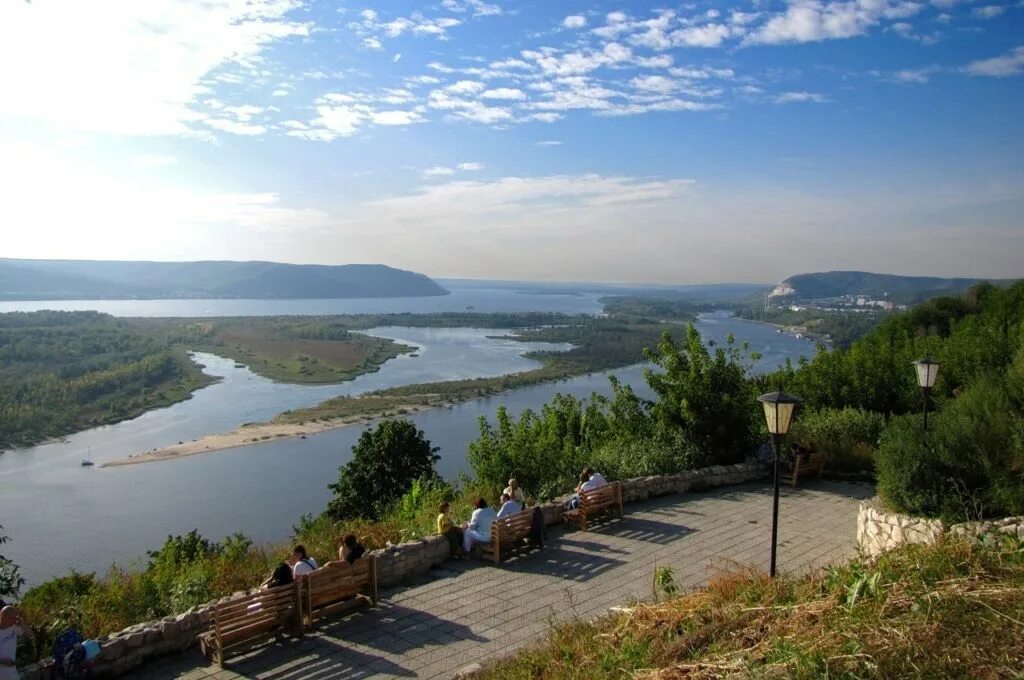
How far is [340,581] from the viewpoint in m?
6.57

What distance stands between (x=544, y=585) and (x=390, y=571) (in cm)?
164

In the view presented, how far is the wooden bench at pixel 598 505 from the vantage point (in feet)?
29.8

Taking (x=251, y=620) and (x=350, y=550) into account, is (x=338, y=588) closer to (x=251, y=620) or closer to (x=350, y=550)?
(x=350, y=550)

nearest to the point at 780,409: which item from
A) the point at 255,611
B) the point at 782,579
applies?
the point at 782,579

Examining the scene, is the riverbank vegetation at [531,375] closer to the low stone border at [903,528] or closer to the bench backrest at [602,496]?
the bench backrest at [602,496]

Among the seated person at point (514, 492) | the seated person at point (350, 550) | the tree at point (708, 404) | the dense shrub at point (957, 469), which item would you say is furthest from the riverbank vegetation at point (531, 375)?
the seated person at point (350, 550)

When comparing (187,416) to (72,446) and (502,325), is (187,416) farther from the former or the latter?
(502,325)

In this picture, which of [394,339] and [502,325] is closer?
[394,339]

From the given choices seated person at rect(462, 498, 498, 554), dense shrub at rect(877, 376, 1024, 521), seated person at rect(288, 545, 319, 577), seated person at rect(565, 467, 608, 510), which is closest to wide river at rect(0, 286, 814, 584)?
seated person at rect(565, 467, 608, 510)

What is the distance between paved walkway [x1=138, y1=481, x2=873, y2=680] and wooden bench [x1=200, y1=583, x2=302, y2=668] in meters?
0.14

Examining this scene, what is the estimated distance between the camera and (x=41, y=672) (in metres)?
5.12

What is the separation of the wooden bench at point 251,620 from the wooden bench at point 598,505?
13.1 feet

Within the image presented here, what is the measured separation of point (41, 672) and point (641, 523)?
6.64 m

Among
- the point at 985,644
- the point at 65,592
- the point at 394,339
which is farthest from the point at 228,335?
the point at 985,644
